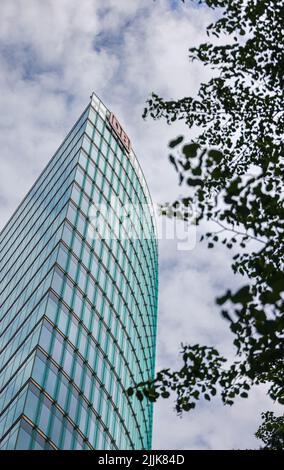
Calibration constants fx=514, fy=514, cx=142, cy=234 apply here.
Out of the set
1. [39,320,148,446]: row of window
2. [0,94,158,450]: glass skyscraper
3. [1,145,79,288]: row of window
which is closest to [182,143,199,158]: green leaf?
[0,94,158,450]: glass skyscraper

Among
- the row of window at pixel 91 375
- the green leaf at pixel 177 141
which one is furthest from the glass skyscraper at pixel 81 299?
the green leaf at pixel 177 141

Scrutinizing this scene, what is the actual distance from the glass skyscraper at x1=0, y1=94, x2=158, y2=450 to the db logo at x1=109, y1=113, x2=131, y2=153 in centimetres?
22

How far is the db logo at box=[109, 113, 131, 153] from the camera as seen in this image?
48.3 m

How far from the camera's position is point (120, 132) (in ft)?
162

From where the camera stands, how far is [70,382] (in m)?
27.0

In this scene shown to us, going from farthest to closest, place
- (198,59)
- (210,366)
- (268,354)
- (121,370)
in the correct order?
1. (121,370)
2. (198,59)
3. (210,366)
4. (268,354)

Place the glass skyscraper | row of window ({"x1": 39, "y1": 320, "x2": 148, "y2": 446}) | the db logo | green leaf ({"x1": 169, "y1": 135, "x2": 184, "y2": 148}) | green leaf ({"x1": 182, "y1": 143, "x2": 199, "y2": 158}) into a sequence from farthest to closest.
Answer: the db logo
row of window ({"x1": 39, "y1": 320, "x2": 148, "y2": 446})
the glass skyscraper
green leaf ({"x1": 169, "y1": 135, "x2": 184, "y2": 148})
green leaf ({"x1": 182, "y1": 143, "x2": 199, "y2": 158})

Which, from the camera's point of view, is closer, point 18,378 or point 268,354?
point 268,354

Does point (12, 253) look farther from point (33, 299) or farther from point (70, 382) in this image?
point (70, 382)

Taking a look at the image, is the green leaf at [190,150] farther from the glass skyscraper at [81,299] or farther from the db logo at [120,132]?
the db logo at [120,132]

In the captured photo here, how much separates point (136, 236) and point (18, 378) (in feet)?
72.0

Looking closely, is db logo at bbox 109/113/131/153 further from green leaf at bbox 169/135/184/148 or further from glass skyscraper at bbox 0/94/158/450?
green leaf at bbox 169/135/184/148

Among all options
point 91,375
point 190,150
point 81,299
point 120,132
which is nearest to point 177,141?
point 190,150
